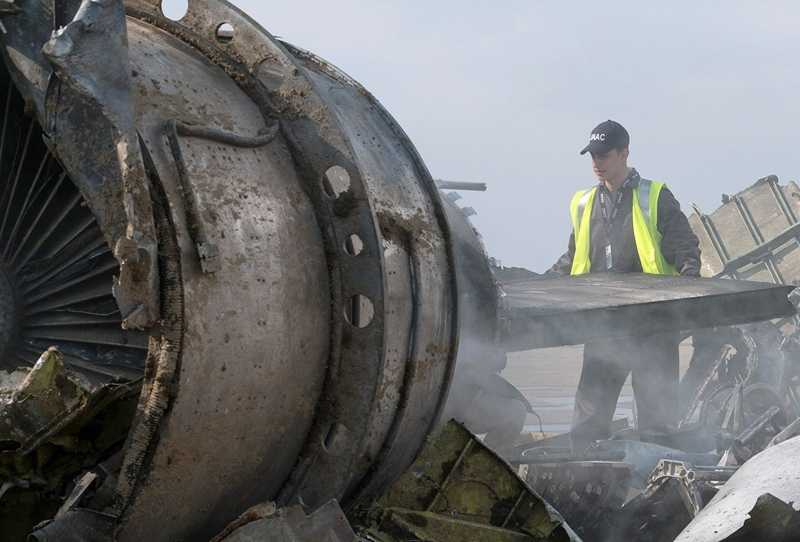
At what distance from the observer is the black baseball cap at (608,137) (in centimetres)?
675

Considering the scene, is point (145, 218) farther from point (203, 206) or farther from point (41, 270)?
point (41, 270)

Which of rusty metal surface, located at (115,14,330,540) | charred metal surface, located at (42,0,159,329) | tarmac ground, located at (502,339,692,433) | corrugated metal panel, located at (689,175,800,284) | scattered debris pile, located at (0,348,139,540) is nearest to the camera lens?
charred metal surface, located at (42,0,159,329)

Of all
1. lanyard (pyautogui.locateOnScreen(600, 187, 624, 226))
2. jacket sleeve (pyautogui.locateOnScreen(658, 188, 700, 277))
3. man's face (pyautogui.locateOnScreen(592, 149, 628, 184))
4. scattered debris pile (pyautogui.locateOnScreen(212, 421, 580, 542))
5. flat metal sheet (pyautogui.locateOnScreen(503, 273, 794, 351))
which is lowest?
scattered debris pile (pyautogui.locateOnScreen(212, 421, 580, 542))

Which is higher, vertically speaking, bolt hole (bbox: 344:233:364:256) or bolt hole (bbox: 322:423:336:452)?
bolt hole (bbox: 344:233:364:256)

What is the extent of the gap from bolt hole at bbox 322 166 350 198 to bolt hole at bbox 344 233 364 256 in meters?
0.13

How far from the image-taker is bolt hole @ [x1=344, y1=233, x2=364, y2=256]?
3.17m

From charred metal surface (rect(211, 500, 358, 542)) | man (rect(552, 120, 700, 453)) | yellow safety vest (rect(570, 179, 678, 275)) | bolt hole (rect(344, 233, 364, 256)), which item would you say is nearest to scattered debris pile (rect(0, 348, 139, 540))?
charred metal surface (rect(211, 500, 358, 542))

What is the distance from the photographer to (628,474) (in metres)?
4.71

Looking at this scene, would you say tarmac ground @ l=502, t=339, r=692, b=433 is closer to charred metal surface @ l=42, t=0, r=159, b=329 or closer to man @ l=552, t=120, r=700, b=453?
man @ l=552, t=120, r=700, b=453

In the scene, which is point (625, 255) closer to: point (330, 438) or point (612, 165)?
point (612, 165)

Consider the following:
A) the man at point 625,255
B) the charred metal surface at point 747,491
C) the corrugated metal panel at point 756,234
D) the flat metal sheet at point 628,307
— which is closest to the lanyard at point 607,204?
the man at point 625,255

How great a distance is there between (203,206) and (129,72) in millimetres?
356

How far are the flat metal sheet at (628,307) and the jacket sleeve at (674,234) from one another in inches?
37.4

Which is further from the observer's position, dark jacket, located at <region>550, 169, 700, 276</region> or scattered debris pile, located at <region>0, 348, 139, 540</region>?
dark jacket, located at <region>550, 169, 700, 276</region>
